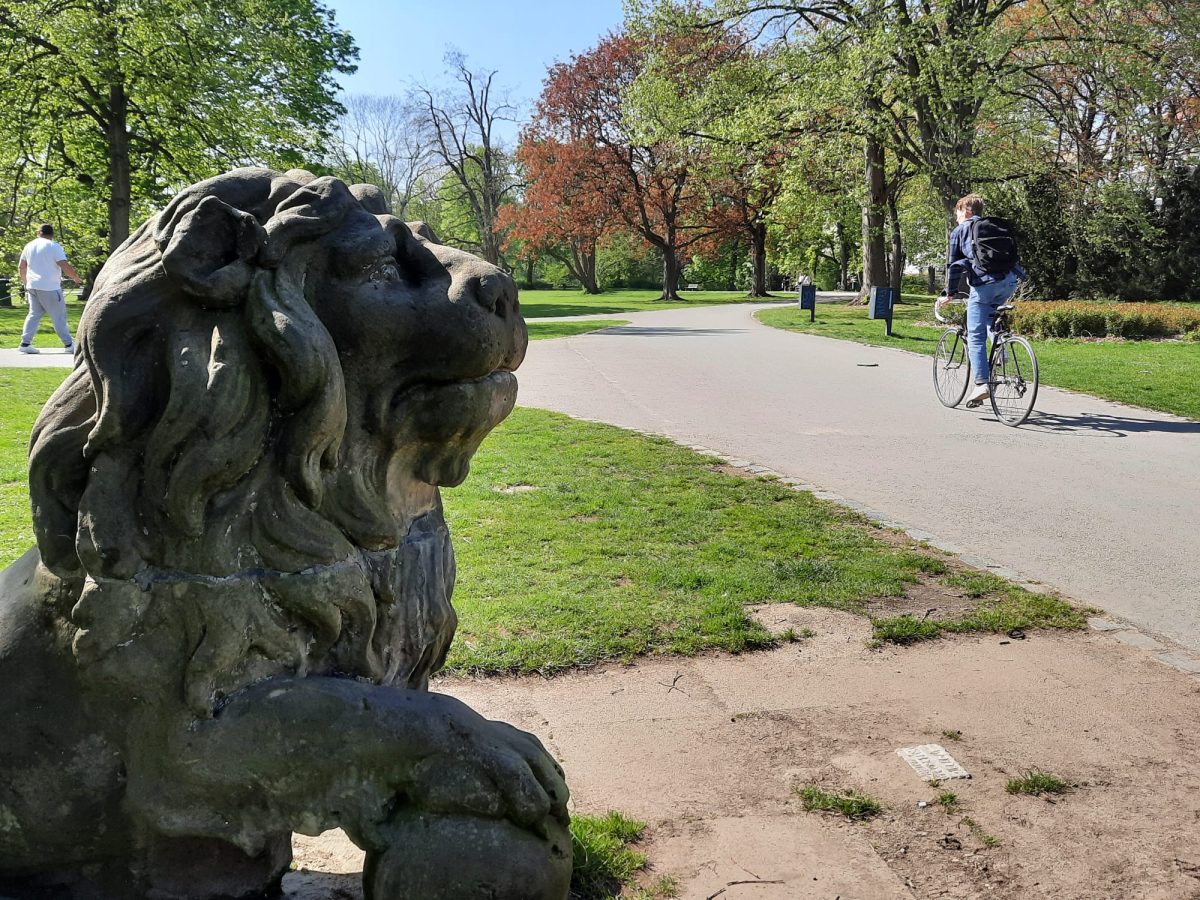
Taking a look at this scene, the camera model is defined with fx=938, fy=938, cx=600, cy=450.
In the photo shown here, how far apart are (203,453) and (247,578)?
8.9 inches

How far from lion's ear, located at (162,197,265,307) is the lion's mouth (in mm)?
352

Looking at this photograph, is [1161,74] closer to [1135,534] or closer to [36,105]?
[1135,534]

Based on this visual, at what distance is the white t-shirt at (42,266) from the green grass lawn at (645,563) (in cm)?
761

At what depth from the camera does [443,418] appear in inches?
68.2

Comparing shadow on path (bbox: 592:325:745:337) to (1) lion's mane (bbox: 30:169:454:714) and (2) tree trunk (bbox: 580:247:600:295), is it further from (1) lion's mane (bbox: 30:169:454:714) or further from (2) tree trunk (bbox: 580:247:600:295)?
(2) tree trunk (bbox: 580:247:600:295)

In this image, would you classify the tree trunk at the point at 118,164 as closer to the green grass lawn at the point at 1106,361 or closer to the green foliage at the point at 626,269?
the green grass lawn at the point at 1106,361

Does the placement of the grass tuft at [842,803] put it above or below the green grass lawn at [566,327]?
below

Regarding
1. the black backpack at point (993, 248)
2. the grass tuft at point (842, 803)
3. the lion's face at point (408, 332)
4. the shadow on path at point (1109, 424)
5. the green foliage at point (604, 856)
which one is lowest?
the grass tuft at point (842, 803)

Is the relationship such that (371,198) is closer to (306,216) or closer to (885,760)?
(306,216)

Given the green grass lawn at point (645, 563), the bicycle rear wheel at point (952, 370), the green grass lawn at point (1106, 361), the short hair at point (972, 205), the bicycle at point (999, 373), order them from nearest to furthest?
the green grass lawn at point (645, 563) → the bicycle at point (999, 373) → the short hair at point (972, 205) → the bicycle rear wheel at point (952, 370) → the green grass lawn at point (1106, 361)

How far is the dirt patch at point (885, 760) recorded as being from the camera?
2650mm

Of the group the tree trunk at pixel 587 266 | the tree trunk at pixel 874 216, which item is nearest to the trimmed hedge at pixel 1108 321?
the tree trunk at pixel 874 216

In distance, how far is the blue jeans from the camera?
10.5 meters

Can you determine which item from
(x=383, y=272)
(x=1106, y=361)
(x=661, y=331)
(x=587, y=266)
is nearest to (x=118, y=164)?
(x=661, y=331)
